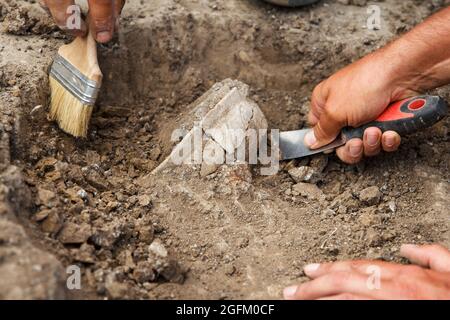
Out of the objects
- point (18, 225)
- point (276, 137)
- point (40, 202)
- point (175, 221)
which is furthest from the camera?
point (276, 137)

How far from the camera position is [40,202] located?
7.22ft

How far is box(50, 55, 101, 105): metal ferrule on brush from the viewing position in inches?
103

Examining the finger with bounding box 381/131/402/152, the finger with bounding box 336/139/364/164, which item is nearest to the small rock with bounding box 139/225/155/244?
the finger with bounding box 336/139/364/164

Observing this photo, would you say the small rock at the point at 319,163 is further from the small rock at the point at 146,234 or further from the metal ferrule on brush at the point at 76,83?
the metal ferrule on brush at the point at 76,83

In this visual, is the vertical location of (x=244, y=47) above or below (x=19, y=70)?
below

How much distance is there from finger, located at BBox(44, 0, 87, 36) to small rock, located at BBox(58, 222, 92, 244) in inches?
35.6

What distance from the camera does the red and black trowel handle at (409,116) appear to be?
2508mm

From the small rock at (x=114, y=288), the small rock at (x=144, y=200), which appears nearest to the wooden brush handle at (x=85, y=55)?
the small rock at (x=144, y=200)

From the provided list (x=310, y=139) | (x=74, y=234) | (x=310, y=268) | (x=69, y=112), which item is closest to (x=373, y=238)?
(x=310, y=268)

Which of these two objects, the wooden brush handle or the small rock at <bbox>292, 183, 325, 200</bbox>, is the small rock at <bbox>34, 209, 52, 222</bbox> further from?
the small rock at <bbox>292, 183, 325, 200</bbox>

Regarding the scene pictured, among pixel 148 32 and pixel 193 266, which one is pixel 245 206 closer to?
pixel 193 266

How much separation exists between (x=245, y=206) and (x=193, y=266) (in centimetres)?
39
